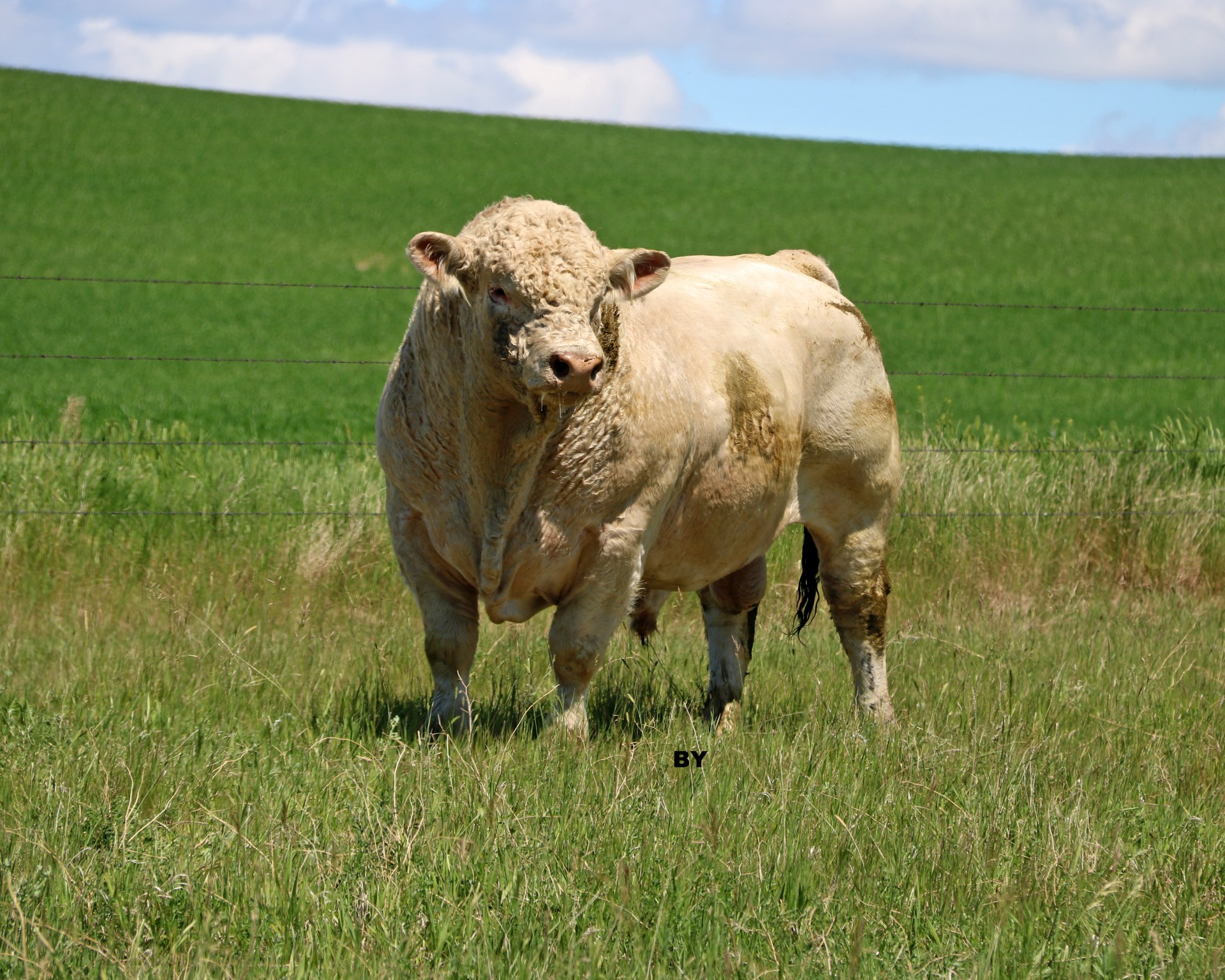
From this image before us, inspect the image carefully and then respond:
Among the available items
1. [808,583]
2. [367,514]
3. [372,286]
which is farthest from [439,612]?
[372,286]

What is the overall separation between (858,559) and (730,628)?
70cm

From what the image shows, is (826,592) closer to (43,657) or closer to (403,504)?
(403,504)

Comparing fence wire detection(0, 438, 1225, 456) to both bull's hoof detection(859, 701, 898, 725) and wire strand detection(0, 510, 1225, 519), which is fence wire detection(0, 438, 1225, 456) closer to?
wire strand detection(0, 510, 1225, 519)

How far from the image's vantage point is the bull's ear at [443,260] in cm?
412

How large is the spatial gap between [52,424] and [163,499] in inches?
177

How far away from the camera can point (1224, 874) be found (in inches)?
145

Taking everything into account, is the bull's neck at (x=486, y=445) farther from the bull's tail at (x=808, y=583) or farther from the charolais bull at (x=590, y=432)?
the bull's tail at (x=808, y=583)

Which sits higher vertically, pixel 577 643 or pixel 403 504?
pixel 403 504

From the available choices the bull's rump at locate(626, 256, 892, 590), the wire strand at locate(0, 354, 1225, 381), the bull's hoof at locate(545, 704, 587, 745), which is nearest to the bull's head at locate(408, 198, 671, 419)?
the bull's rump at locate(626, 256, 892, 590)

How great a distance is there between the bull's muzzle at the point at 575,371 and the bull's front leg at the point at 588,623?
34.9 inches

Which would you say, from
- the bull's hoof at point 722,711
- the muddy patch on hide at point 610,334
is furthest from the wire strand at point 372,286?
the bull's hoof at point 722,711

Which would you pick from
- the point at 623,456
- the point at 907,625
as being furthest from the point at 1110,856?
the point at 907,625

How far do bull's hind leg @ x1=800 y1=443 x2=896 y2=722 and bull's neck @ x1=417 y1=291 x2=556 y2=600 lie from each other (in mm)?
1874

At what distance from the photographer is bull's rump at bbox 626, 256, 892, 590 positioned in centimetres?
485
